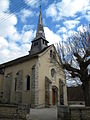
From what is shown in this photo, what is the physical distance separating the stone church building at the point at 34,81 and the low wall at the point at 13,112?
29.3 feet

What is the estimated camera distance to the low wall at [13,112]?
923 centimetres

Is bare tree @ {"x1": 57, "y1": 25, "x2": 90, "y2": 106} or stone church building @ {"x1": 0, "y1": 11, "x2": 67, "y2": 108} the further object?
stone church building @ {"x1": 0, "y1": 11, "x2": 67, "y2": 108}

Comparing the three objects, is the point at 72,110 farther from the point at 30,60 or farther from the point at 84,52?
the point at 30,60

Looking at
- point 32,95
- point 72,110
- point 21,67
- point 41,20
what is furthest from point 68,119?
point 41,20

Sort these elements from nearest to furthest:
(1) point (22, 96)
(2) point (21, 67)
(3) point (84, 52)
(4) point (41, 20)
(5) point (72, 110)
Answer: (5) point (72, 110), (3) point (84, 52), (1) point (22, 96), (2) point (21, 67), (4) point (41, 20)

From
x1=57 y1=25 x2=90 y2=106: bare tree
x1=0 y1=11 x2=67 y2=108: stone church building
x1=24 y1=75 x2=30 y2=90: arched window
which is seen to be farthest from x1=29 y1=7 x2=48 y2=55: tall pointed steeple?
x1=57 y1=25 x2=90 y2=106: bare tree

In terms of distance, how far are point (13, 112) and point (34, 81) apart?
10.8 m

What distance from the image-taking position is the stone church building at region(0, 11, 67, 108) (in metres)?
20.5

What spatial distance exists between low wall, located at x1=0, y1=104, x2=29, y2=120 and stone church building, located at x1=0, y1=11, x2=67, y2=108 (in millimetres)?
8939

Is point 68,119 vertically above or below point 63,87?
below

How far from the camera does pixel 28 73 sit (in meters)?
22.1

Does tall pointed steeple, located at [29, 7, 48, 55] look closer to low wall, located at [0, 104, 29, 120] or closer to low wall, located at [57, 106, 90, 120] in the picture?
low wall, located at [0, 104, 29, 120]

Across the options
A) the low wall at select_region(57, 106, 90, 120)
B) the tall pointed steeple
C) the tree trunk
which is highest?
the tall pointed steeple

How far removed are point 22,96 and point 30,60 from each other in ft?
18.0
